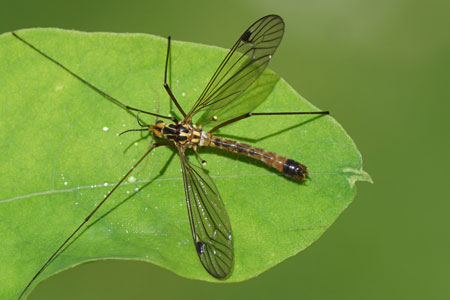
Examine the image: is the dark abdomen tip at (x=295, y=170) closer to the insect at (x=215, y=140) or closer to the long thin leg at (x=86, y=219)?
the insect at (x=215, y=140)

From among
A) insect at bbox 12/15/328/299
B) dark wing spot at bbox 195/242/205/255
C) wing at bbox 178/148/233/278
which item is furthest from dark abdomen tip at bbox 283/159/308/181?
dark wing spot at bbox 195/242/205/255

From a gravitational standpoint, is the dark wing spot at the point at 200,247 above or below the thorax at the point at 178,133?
below

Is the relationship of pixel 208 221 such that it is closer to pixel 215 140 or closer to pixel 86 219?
pixel 215 140

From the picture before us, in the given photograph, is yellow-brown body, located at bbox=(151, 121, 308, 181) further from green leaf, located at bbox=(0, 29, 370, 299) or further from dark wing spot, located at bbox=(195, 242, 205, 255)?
dark wing spot, located at bbox=(195, 242, 205, 255)

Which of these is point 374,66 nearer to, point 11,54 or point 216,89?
point 216,89

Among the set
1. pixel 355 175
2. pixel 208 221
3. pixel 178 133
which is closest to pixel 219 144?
pixel 178 133

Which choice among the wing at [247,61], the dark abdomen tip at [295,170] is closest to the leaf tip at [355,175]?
the dark abdomen tip at [295,170]

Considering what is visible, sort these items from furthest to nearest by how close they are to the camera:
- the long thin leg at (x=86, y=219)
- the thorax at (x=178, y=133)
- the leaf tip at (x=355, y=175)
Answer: the thorax at (x=178, y=133)
the leaf tip at (x=355, y=175)
the long thin leg at (x=86, y=219)

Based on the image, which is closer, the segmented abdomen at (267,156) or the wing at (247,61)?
the segmented abdomen at (267,156)
